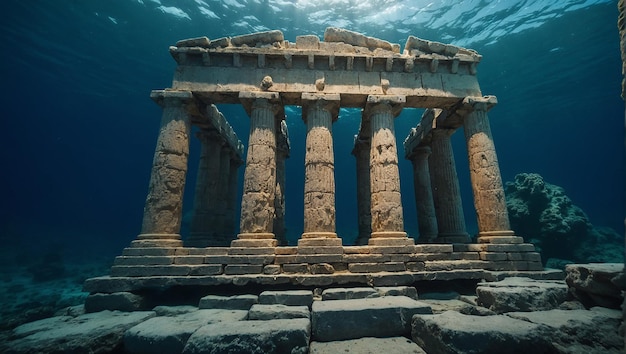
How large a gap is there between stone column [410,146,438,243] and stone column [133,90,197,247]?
10.1m

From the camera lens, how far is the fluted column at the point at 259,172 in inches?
290

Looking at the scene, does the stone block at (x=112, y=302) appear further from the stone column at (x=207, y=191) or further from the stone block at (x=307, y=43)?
the stone block at (x=307, y=43)

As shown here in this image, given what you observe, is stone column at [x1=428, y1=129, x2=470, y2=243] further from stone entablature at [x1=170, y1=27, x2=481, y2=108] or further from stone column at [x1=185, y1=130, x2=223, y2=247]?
stone column at [x1=185, y1=130, x2=223, y2=247]

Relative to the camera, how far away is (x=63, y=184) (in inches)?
3371

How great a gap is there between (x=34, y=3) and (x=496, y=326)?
36587mm

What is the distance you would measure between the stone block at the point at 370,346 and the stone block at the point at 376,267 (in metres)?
3.00

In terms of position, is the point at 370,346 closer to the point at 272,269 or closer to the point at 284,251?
the point at 272,269

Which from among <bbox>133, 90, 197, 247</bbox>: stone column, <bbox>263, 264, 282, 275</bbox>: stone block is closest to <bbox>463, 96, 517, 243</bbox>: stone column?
<bbox>263, 264, 282, 275</bbox>: stone block

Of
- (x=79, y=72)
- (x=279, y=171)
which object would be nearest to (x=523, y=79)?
(x=279, y=171)

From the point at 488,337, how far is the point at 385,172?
5590mm

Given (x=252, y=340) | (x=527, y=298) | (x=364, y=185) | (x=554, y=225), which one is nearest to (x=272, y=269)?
(x=252, y=340)

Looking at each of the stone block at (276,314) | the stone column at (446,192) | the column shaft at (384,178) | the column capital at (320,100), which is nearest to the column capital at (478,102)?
the stone column at (446,192)

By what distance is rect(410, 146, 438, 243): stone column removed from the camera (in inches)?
456

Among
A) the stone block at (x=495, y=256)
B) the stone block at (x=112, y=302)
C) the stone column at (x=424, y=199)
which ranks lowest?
the stone block at (x=112, y=302)
